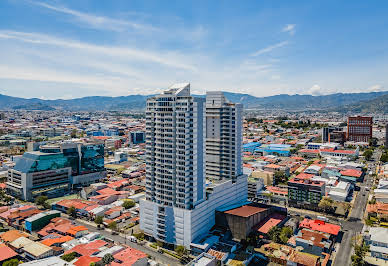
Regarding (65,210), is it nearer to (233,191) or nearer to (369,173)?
(233,191)

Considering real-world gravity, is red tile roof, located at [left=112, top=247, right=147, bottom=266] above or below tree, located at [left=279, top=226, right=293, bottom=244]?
above

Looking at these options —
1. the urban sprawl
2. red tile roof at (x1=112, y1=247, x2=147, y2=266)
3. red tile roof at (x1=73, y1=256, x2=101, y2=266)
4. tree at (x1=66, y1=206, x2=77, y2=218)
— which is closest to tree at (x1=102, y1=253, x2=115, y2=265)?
the urban sprawl

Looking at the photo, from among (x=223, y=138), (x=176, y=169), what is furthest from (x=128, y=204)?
(x=223, y=138)

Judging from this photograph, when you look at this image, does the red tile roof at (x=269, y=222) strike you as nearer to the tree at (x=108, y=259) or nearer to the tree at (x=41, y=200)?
the tree at (x=108, y=259)

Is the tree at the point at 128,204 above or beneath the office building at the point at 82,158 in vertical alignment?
beneath

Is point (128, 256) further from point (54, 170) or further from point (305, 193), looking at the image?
point (54, 170)

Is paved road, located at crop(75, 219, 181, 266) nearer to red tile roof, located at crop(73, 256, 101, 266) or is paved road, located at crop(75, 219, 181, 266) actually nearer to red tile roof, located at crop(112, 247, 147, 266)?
red tile roof, located at crop(112, 247, 147, 266)

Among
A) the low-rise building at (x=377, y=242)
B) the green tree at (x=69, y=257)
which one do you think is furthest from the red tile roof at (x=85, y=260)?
the low-rise building at (x=377, y=242)
